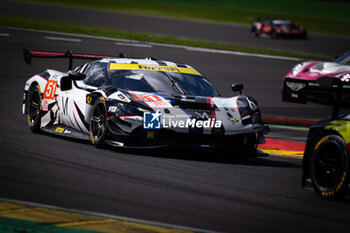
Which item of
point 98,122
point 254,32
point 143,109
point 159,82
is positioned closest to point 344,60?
point 159,82

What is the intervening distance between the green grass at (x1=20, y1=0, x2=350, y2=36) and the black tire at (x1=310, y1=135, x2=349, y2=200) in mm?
36539

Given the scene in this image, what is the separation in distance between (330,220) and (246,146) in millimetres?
2830

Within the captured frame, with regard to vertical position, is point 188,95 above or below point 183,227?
above

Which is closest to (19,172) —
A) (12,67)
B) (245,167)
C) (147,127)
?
(147,127)

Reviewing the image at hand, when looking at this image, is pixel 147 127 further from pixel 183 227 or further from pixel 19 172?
pixel 183 227

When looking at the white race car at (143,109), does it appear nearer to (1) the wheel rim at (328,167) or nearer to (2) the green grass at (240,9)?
(1) the wheel rim at (328,167)

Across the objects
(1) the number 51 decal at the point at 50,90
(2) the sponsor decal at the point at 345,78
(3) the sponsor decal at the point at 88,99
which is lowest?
(3) the sponsor decal at the point at 88,99

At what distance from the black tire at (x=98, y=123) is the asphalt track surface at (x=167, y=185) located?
0.44 ft

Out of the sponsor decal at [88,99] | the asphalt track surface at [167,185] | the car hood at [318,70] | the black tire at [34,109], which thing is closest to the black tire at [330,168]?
the asphalt track surface at [167,185]

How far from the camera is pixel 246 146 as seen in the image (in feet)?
28.8

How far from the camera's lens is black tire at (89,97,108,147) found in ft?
28.8

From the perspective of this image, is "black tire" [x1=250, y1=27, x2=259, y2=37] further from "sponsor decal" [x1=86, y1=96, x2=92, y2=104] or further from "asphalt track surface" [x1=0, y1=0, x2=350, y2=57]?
"sponsor decal" [x1=86, y1=96, x2=92, y2=104]

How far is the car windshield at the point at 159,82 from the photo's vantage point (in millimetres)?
9317

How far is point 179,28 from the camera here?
1378 inches
